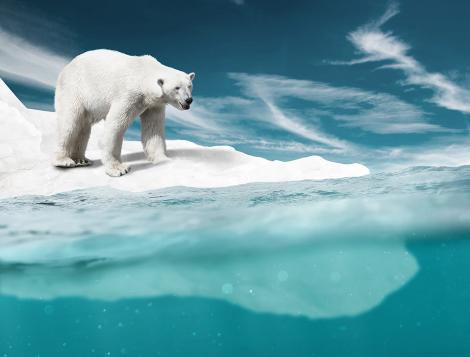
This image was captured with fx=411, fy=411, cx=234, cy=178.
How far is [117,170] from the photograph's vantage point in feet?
18.6

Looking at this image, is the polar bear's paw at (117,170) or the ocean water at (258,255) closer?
the polar bear's paw at (117,170)

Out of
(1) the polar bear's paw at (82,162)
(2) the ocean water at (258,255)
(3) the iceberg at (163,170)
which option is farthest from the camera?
(2) the ocean water at (258,255)

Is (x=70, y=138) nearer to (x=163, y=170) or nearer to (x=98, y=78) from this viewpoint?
(x=98, y=78)

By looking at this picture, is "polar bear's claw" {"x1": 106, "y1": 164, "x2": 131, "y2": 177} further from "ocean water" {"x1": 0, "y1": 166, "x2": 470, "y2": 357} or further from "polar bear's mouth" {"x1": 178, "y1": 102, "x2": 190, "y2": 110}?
"polar bear's mouth" {"x1": 178, "y1": 102, "x2": 190, "y2": 110}

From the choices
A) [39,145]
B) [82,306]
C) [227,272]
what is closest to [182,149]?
[39,145]

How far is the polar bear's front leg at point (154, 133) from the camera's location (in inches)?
241

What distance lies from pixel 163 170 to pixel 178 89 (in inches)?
52.1

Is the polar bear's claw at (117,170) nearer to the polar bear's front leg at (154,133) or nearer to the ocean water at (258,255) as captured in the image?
the ocean water at (258,255)

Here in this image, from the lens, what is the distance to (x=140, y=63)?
5781 mm

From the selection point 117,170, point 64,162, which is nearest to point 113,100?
point 117,170

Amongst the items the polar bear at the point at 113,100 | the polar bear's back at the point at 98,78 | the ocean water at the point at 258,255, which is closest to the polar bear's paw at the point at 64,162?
the polar bear at the point at 113,100

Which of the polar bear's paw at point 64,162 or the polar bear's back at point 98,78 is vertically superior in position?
the polar bear's back at point 98,78

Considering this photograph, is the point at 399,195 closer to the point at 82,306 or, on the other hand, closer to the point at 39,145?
the point at 39,145

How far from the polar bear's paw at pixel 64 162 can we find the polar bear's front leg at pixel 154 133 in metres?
1.12
